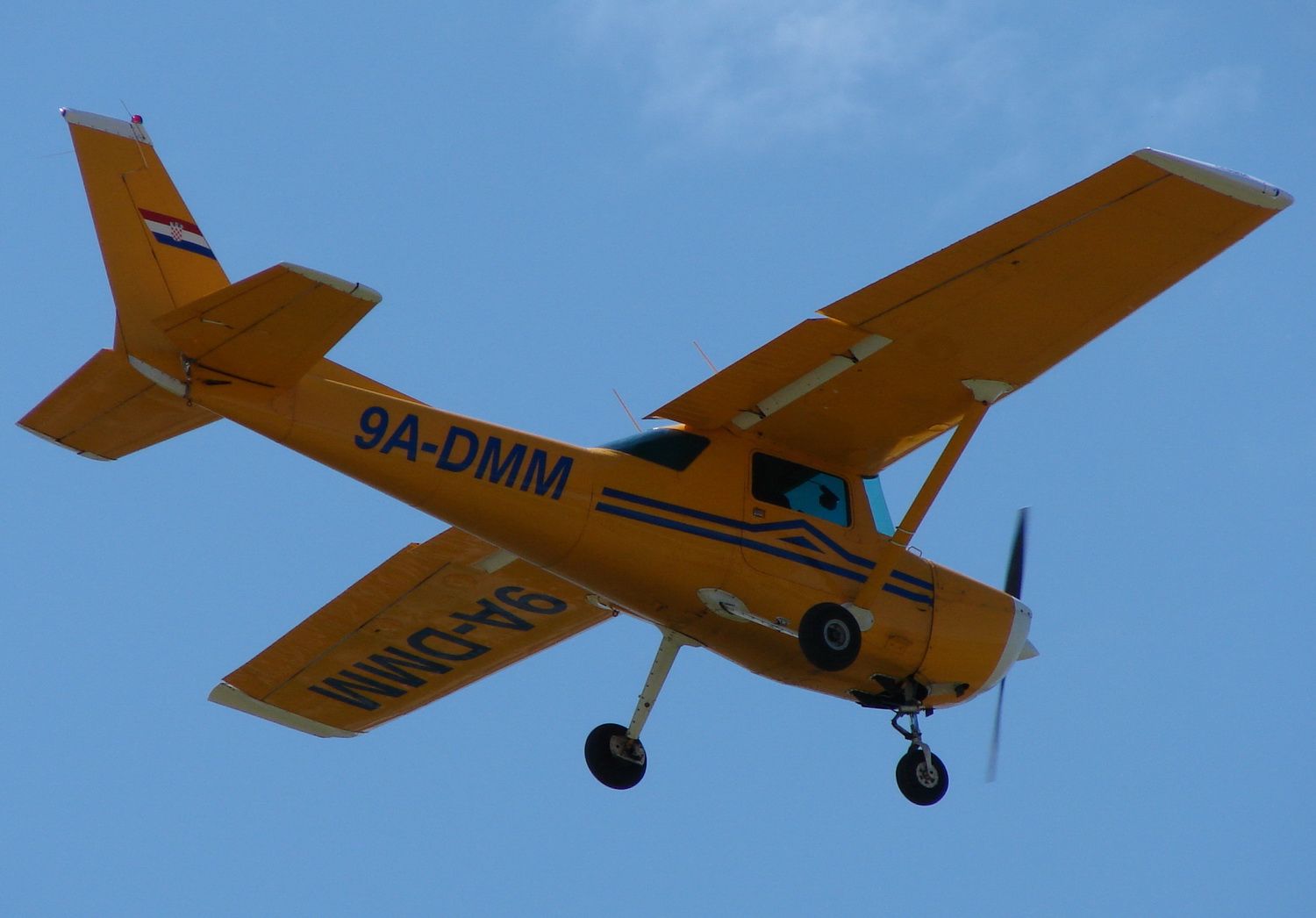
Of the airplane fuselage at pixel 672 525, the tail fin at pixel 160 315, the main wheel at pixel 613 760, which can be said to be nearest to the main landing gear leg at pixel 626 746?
the main wheel at pixel 613 760

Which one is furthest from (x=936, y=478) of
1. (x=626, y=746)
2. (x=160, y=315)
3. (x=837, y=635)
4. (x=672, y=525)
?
(x=160, y=315)

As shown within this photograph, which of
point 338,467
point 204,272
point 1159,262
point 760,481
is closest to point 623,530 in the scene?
point 760,481

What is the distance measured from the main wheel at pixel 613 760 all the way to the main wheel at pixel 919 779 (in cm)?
210

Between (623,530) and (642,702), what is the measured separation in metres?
2.30

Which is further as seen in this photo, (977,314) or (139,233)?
(977,314)

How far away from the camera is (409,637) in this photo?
15156 millimetres

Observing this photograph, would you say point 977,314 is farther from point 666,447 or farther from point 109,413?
point 109,413

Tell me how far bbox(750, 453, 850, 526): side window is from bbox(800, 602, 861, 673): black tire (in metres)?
0.87

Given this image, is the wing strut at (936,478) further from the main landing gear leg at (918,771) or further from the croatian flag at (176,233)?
the croatian flag at (176,233)

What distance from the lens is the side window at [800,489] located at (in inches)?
510

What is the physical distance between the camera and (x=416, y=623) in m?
15.0

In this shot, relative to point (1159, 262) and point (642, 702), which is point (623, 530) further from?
point (1159, 262)

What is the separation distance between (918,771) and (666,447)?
3.28 meters

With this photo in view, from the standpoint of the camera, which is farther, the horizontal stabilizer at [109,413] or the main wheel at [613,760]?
the main wheel at [613,760]
